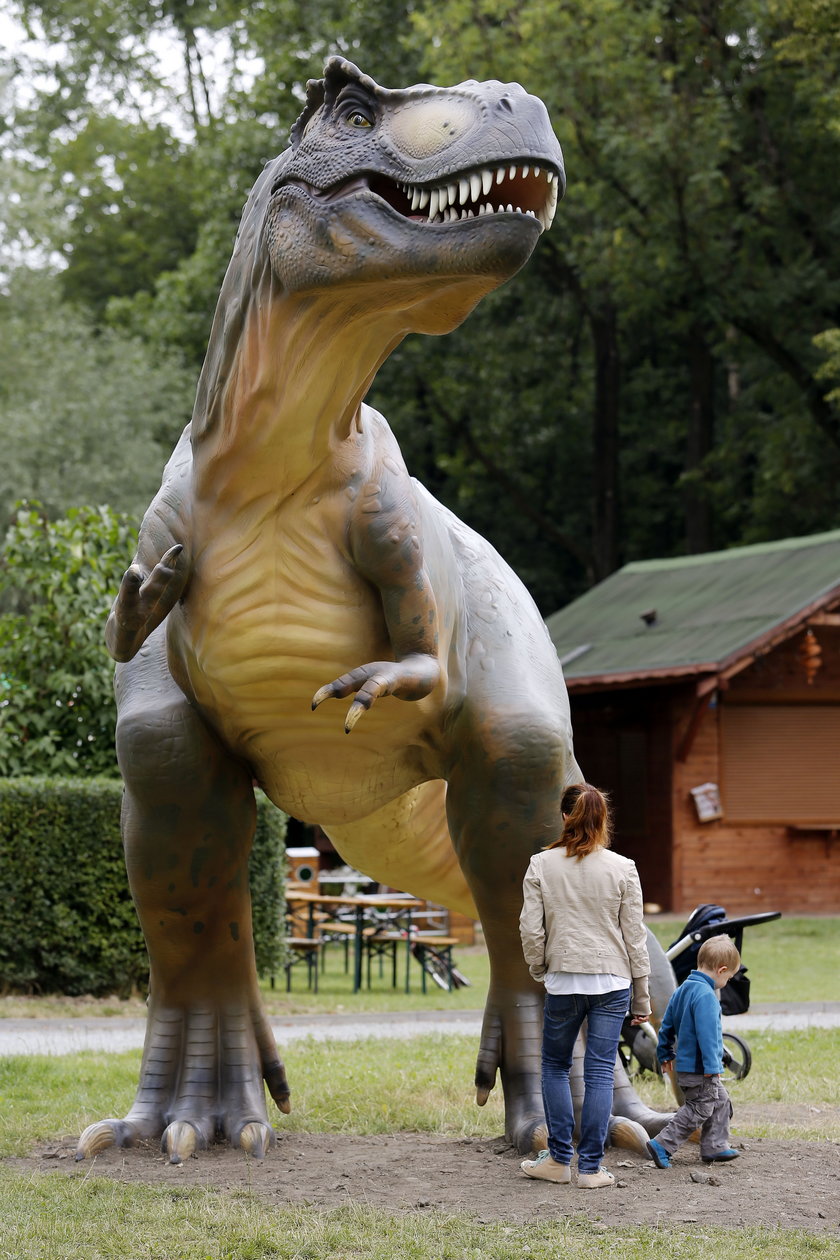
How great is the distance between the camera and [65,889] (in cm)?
1123

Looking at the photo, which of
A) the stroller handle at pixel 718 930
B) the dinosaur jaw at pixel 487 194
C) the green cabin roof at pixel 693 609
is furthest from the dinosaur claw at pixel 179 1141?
the green cabin roof at pixel 693 609

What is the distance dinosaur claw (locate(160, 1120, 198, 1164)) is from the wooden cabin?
514 inches

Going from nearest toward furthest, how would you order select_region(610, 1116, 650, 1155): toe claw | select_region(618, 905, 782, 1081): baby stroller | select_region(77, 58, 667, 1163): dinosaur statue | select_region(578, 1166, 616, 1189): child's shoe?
select_region(77, 58, 667, 1163): dinosaur statue < select_region(578, 1166, 616, 1189): child's shoe < select_region(610, 1116, 650, 1155): toe claw < select_region(618, 905, 782, 1081): baby stroller

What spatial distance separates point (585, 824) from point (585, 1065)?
2.35 ft

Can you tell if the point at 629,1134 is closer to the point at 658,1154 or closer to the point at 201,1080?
the point at 658,1154

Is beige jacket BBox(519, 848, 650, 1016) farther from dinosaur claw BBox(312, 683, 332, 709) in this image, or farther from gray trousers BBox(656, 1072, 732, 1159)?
dinosaur claw BBox(312, 683, 332, 709)

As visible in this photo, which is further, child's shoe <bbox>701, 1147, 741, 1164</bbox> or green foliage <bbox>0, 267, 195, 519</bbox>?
green foliage <bbox>0, 267, 195, 519</bbox>

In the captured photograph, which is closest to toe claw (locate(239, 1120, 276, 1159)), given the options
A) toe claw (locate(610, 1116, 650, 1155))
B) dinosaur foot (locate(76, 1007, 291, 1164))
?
dinosaur foot (locate(76, 1007, 291, 1164))

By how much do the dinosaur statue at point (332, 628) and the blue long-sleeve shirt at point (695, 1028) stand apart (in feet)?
0.84

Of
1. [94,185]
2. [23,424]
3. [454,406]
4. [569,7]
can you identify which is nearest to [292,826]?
[23,424]

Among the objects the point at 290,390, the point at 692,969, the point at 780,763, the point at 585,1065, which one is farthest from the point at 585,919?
the point at 780,763

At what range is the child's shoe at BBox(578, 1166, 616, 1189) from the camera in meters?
4.79

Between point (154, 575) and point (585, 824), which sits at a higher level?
point (154, 575)

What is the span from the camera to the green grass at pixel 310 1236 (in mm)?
4043
